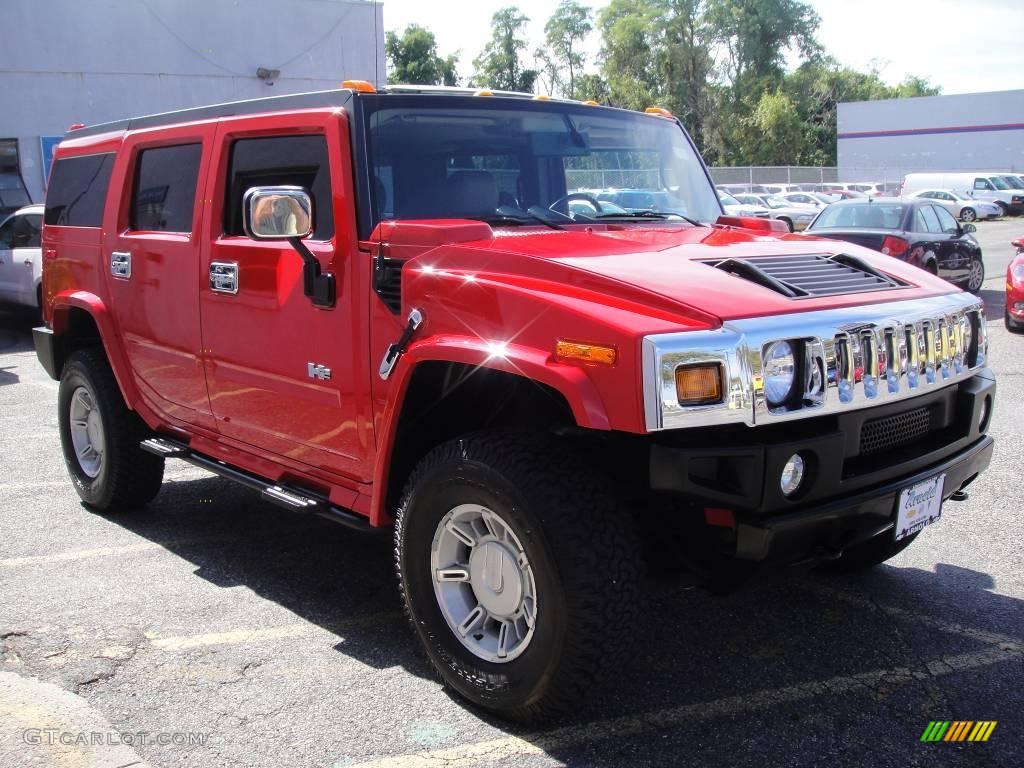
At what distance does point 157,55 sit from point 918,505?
2159 cm

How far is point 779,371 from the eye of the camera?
9.75 ft

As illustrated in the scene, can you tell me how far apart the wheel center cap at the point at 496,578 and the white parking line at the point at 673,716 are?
0.41 m

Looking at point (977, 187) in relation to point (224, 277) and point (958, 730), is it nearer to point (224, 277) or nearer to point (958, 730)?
point (224, 277)

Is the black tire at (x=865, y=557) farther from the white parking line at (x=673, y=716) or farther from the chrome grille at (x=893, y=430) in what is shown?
the chrome grille at (x=893, y=430)

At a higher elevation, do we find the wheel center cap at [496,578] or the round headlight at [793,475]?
the round headlight at [793,475]

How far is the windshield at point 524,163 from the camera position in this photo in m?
3.89

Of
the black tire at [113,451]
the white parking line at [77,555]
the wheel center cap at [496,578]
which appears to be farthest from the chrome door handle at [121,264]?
the wheel center cap at [496,578]

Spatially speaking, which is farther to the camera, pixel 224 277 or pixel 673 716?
pixel 224 277

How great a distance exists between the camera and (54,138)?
20906mm

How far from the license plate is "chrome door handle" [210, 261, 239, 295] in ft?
8.86

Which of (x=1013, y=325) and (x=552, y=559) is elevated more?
(x=552, y=559)

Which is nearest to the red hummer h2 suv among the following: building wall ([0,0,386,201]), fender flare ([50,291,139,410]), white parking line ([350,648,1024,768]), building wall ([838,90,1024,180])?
white parking line ([350,648,1024,768])

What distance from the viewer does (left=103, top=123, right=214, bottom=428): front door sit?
4668mm

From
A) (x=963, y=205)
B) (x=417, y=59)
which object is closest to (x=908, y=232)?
(x=963, y=205)
